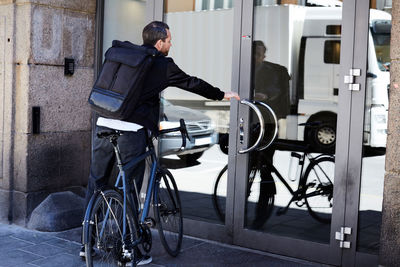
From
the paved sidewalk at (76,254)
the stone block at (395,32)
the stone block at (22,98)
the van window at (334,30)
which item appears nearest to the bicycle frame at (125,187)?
the paved sidewalk at (76,254)

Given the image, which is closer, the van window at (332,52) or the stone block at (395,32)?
the stone block at (395,32)

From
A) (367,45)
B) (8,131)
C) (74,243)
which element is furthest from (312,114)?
(8,131)

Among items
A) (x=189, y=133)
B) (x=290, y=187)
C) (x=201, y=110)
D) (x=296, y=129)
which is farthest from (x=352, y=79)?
(x=189, y=133)

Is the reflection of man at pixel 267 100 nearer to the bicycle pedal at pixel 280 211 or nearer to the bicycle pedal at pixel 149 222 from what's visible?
the bicycle pedal at pixel 280 211

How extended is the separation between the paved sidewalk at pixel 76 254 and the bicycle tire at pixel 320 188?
0.43 metres

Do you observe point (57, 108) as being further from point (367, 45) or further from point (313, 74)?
point (367, 45)

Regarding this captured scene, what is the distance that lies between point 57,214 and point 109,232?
200 cm

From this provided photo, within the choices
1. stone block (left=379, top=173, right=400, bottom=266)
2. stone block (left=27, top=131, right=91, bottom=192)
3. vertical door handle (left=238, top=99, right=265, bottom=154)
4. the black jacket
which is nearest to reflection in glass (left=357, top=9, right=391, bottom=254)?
stone block (left=379, top=173, right=400, bottom=266)

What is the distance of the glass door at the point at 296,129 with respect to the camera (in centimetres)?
498

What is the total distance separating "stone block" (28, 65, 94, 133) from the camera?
20.1 feet

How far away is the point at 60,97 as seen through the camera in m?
6.31

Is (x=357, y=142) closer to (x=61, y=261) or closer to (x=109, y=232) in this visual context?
(x=109, y=232)

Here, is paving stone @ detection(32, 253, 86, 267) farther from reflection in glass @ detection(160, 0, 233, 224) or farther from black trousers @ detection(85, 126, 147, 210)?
reflection in glass @ detection(160, 0, 233, 224)

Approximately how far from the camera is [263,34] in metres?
5.39
